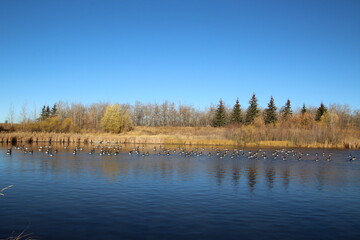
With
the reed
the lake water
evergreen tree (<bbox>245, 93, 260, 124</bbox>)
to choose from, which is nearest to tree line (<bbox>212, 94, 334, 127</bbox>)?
evergreen tree (<bbox>245, 93, 260, 124</bbox>)

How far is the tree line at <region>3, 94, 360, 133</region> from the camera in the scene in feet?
214

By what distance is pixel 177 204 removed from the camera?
12484 mm

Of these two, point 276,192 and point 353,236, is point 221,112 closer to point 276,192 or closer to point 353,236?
point 276,192

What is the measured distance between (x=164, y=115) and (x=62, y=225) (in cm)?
10766

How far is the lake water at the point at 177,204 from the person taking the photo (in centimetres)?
933

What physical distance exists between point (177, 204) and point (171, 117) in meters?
105

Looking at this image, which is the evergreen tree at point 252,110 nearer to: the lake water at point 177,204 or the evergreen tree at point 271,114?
the evergreen tree at point 271,114

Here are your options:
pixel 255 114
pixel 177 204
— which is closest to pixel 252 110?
pixel 255 114

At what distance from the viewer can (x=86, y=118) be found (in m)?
104

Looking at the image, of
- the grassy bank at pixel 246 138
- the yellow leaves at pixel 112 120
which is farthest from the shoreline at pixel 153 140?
the yellow leaves at pixel 112 120

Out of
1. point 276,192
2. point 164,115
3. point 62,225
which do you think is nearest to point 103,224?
point 62,225

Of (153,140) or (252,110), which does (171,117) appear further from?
(153,140)

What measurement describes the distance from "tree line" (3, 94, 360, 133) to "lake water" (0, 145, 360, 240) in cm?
3893

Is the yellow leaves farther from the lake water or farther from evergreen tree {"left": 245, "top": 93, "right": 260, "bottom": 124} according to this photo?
the lake water
